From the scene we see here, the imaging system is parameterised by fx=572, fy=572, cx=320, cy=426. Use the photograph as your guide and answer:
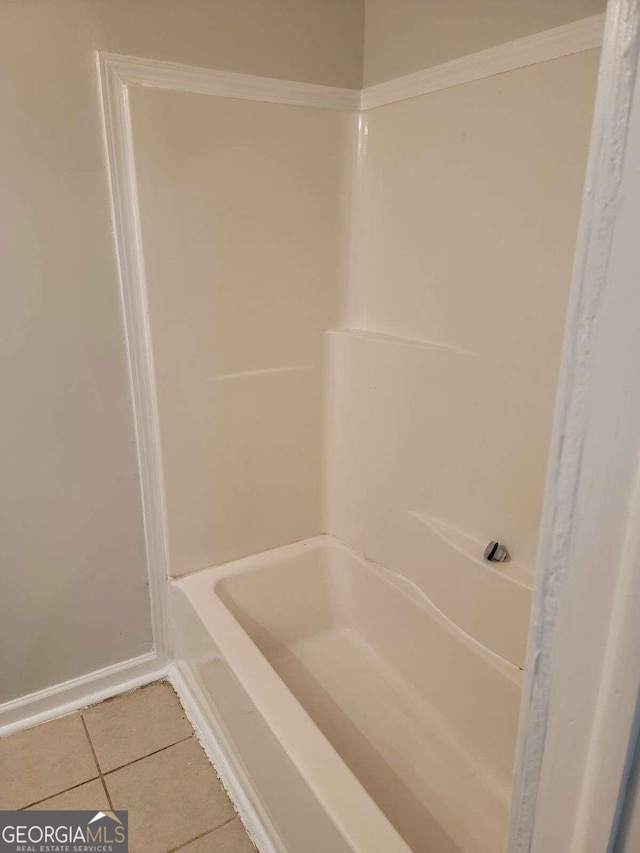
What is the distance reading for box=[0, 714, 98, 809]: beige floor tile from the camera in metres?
1.50

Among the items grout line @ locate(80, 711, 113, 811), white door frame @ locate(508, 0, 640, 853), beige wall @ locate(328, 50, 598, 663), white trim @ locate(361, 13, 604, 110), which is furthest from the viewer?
grout line @ locate(80, 711, 113, 811)

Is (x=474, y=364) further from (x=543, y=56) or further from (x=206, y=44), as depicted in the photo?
(x=206, y=44)

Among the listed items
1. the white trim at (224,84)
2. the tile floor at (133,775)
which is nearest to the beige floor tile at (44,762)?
the tile floor at (133,775)

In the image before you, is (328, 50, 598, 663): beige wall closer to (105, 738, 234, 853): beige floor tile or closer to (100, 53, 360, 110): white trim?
(100, 53, 360, 110): white trim

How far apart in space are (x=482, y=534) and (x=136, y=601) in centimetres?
108

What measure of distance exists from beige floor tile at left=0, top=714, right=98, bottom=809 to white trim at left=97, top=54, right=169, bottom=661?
0.34m

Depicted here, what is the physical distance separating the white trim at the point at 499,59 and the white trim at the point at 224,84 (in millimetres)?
139

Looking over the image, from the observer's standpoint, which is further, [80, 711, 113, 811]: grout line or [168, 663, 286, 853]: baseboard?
[80, 711, 113, 811]: grout line

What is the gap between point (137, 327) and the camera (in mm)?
1572

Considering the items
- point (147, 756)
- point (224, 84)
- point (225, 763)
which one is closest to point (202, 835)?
point (225, 763)

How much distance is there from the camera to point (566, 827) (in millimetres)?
481

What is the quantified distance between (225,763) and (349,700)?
0.39 meters

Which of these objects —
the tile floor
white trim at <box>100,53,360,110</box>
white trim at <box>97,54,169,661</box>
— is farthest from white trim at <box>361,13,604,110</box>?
the tile floor

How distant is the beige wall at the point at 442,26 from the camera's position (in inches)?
47.0
